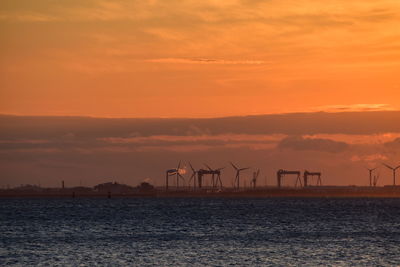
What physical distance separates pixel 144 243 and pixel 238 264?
30364 millimetres

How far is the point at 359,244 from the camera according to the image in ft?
348

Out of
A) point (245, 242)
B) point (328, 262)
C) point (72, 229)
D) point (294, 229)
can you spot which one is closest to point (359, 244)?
point (245, 242)

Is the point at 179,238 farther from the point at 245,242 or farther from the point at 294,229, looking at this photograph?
the point at 294,229

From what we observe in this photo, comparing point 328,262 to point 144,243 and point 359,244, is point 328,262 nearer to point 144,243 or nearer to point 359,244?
point 359,244

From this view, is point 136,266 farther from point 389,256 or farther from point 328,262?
point 389,256

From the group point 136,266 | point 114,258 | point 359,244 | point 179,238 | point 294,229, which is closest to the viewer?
point 136,266

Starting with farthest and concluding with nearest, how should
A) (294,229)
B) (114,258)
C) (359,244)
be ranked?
(294,229) < (359,244) < (114,258)

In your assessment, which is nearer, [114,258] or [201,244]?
[114,258]

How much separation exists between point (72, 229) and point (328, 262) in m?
75.3

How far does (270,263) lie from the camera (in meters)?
81.6

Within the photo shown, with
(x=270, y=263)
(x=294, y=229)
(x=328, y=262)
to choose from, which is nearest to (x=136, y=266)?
(x=270, y=263)

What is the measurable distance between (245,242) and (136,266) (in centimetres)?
3396

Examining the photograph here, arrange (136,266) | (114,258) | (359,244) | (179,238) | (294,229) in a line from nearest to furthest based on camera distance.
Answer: (136,266)
(114,258)
(359,244)
(179,238)
(294,229)

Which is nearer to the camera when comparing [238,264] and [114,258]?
[238,264]
